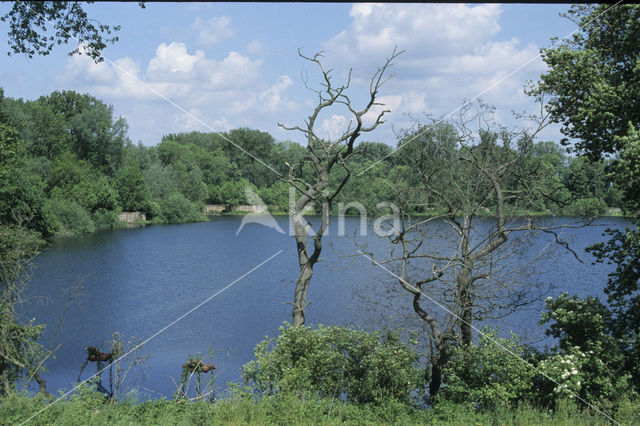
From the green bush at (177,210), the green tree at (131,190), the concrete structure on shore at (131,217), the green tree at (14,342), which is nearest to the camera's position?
the green tree at (14,342)

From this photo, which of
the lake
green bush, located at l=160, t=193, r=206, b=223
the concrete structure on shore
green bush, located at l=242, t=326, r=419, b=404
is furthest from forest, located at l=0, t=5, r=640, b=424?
green bush, located at l=160, t=193, r=206, b=223

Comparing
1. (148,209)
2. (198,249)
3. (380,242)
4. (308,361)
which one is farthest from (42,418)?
(148,209)

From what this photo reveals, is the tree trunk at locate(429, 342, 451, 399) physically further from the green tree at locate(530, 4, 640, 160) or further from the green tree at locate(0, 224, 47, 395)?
the green tree at locate(0, 224, 47, 395)

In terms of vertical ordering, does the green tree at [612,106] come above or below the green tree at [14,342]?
above

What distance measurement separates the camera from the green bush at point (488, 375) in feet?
20.3

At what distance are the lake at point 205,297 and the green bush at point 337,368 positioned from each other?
6.70 ft

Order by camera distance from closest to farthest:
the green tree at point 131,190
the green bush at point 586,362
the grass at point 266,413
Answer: the grass at point 266,413 < the green bush at point 586,362 < the green tree at point 131,190

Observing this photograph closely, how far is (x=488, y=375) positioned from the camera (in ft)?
21.2

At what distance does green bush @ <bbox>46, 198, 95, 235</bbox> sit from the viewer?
120 feet

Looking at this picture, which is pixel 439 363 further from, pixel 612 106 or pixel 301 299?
pixel 612 106

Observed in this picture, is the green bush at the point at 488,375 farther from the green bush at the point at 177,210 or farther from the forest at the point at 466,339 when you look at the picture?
the green bush at the point at 177,210

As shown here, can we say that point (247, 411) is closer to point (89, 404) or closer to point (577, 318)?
point (89, 404)

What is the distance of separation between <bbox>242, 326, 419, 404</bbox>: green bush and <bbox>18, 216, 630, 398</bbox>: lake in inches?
80.4

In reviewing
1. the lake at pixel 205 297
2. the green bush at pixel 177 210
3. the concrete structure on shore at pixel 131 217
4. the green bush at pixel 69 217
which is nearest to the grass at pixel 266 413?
the lake at pixel 205 297
